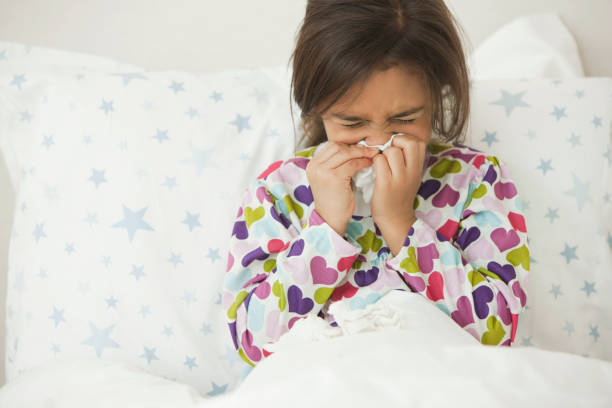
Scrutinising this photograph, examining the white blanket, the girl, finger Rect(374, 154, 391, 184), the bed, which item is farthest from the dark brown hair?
the white blanket

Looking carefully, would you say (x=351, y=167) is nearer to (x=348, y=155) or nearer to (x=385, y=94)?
(x=348, y=155)

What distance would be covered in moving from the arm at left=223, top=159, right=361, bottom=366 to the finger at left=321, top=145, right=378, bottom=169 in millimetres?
86

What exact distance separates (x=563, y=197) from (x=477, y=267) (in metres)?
0.28

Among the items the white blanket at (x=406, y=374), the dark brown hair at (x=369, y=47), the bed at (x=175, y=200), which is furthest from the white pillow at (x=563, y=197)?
the white blanket at (x=406, y=374)

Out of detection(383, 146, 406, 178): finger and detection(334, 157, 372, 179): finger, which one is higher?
detection(383, 146, 406, 178): finger

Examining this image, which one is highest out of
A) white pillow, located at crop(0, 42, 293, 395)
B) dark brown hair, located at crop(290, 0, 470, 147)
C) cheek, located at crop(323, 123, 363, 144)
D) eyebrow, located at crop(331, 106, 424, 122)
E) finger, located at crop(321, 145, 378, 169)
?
dark brown hair, located at crop(290, 0, 470, 147)

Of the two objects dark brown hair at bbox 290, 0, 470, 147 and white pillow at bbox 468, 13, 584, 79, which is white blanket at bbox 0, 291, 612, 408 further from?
white pillow at bbox 468, 13, 584, 79

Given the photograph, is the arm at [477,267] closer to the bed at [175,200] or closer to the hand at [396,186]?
the hand at [396,186]

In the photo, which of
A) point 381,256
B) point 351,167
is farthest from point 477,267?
point 351,167

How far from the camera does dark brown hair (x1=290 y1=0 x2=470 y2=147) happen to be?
73 cm

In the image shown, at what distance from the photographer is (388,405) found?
1.56 feet

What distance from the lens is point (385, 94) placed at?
0.74 m

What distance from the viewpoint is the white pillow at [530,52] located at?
3.73 ft

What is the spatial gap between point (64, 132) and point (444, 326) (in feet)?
2.54
